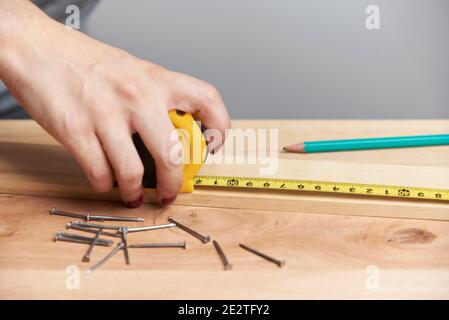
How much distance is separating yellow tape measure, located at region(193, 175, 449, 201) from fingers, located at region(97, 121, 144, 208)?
6.1 inches

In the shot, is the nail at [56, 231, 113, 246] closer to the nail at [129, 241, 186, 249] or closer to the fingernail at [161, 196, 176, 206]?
the nail at [129, 241, 186, 249]

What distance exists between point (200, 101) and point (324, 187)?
300mm

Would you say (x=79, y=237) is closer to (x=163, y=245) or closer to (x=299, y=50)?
(x=163, y=245)

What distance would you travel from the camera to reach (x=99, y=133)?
37.8 inches

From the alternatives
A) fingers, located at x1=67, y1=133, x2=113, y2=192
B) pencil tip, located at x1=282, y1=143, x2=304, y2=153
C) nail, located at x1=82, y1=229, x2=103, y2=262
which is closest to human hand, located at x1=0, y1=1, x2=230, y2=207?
fingers, located at x1=67, y1=133, x2=113, y2=192

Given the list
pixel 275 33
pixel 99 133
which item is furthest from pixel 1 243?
pixel 275 33

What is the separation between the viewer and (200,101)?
1034mm

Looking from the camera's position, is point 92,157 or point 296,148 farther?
point 296,148

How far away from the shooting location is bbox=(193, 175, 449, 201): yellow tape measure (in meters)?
1.05

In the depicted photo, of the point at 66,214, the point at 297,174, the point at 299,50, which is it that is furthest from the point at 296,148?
the point at 299,50

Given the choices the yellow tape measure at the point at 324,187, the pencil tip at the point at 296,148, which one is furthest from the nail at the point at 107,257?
the pencil tip at the point at 296,148

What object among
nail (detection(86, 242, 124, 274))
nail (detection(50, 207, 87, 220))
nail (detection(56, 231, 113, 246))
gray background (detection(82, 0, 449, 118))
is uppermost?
gray background (detection(82, 0, 449, 118))

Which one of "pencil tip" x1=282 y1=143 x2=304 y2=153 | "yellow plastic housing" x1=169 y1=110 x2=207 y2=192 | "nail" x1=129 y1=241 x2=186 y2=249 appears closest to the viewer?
"nail" x1=129 y1=241 x2=186 y2=249

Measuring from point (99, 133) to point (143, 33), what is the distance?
4.04ft
